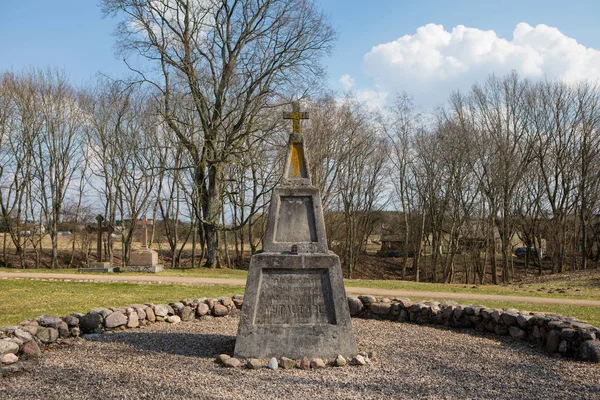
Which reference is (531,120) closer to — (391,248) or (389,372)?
(391,248)

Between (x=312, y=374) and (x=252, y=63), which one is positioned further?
(x=252, y=63)

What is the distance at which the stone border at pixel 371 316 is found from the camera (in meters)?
6.86

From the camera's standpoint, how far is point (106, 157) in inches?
1220

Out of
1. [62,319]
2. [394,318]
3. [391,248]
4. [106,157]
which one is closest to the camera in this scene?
[62,319]

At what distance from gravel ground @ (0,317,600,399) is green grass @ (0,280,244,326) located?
3.05 m

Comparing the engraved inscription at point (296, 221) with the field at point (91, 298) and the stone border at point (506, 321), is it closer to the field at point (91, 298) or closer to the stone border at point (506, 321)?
the stone border at point (506, 321)

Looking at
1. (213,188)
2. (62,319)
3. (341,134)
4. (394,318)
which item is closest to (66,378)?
(62,319)

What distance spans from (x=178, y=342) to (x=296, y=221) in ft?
8.55

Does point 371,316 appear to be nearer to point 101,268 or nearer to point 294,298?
point 294,298

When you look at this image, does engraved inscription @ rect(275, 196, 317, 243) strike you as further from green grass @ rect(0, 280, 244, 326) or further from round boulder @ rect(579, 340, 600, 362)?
green grass @ rect(0, 280, 244, 326)

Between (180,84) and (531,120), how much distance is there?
21.5 meters

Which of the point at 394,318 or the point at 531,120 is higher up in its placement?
the point at 531,120

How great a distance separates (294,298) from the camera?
7016 mm

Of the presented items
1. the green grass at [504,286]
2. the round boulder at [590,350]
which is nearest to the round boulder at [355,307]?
the round boulder at [590,350]
